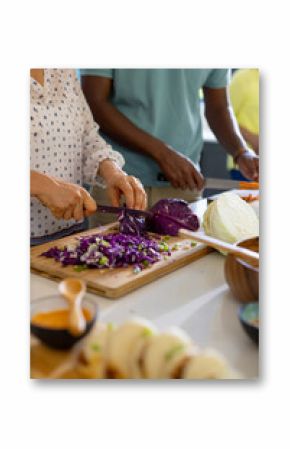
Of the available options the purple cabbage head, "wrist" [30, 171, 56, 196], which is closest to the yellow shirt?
the purple cabbage head

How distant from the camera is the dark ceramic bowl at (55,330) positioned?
107cm

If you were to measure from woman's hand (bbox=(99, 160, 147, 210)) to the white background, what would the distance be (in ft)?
0.81

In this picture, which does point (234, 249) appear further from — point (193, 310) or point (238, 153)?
point (238, 153)

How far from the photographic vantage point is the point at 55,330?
1.08 metres

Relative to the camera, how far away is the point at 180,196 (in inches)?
58.7

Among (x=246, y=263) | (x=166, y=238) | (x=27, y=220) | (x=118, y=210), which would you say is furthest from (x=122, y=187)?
(x=246, y=263)

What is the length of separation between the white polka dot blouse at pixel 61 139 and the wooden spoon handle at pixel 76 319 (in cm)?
28

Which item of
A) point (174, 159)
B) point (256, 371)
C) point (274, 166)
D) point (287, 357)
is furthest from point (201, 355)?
point (174, 159)

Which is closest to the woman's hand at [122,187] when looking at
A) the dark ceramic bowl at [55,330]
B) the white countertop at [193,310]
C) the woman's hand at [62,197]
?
the woman's hand at [62,197]

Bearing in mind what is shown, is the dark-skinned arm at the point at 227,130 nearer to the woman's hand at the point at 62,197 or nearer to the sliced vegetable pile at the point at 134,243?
the sliced vegetable pile at the point at 134,243

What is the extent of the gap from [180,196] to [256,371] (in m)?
0.51

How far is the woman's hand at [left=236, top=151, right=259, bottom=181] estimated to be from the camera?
1445 millimetres
